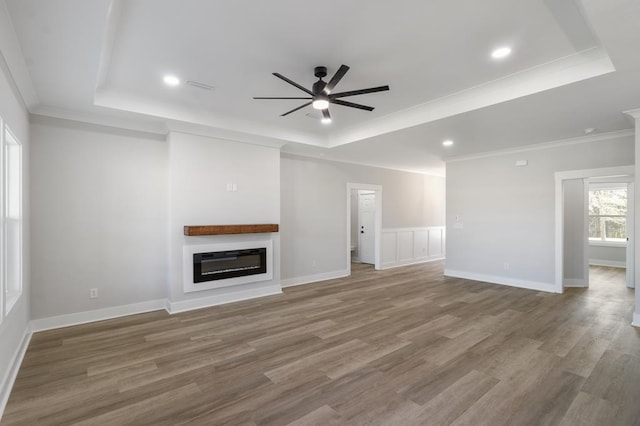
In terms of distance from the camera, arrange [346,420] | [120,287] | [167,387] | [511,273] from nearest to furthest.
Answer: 1. [346,420]
2. [167,387]
3. [120,287]
4. [511,273]

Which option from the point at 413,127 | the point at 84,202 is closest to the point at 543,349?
the point at 413,127

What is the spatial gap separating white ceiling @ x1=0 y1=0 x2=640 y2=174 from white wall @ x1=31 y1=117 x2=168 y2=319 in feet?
1.15

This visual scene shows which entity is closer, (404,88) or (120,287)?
(404,88)

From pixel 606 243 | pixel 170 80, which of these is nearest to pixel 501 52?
pixel 170 80

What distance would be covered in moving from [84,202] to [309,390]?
148 inches

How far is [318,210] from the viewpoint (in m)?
6.57

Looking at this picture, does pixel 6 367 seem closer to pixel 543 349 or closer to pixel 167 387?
pixel 167 387

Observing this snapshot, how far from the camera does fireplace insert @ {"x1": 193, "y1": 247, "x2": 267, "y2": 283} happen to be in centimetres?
471

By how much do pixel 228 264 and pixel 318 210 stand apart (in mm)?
2291

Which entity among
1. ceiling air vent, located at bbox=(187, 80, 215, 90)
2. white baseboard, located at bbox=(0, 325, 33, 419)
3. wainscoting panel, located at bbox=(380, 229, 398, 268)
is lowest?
white baseboard, located at bbox=(0, 325, 33, 419)

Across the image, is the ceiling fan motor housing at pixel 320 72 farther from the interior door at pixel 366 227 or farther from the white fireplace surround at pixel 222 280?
the interior door at pixel 366 227

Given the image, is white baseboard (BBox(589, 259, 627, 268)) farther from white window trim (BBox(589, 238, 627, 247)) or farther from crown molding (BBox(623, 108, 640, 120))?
crown molding (BBox(623, 108, 640, 120))

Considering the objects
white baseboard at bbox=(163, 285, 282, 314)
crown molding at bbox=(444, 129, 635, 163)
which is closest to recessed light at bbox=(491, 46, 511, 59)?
crown molding at bbox=(444, 129, 635, 163)

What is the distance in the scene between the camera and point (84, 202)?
4.11 m
